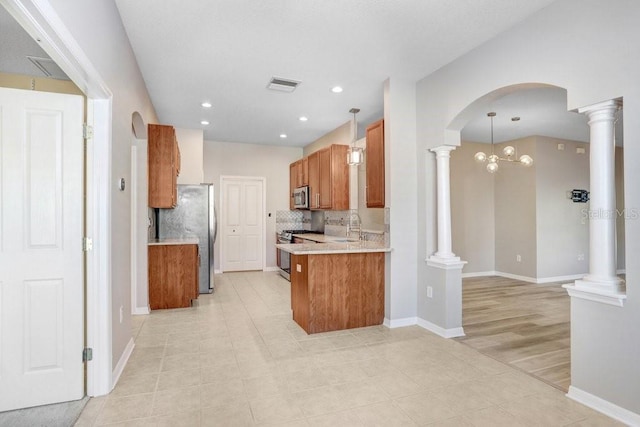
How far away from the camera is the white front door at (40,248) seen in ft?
6.89

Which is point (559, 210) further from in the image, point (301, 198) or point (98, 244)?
point (98, 244)

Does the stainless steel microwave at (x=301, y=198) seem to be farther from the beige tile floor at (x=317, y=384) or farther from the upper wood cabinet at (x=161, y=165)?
the beige tile floor at (x=317, y=384)

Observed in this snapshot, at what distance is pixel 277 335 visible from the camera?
3.46m

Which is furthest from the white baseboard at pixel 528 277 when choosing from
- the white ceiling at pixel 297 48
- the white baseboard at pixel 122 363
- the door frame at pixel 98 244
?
the door frame at pixel 98 244

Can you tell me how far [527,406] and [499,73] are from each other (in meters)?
2.58

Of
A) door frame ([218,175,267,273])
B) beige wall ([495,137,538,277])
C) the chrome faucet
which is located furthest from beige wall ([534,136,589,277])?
door frame ([218,175,267,273])

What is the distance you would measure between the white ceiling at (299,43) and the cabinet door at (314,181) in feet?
4.98

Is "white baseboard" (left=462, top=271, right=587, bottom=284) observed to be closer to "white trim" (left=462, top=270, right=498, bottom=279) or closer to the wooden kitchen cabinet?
"white trim" (left=462, top=270, right=498, bottom=279)

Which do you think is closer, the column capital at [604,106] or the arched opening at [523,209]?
the column capital at [604,106]

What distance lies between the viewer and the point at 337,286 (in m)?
3.64

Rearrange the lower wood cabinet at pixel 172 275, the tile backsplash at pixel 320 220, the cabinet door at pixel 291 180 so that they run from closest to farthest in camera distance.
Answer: the lower wood cabinet at pixel 172 275
the tile backsplash at pixel 320 220
the cabinet door at pixel 291 180

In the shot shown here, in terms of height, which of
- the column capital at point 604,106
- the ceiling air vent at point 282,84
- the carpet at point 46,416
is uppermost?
the ceiling air vent at point 282,84

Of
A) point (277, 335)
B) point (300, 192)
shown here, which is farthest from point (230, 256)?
point (277, 335)

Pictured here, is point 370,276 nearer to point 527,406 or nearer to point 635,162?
point 527,406
